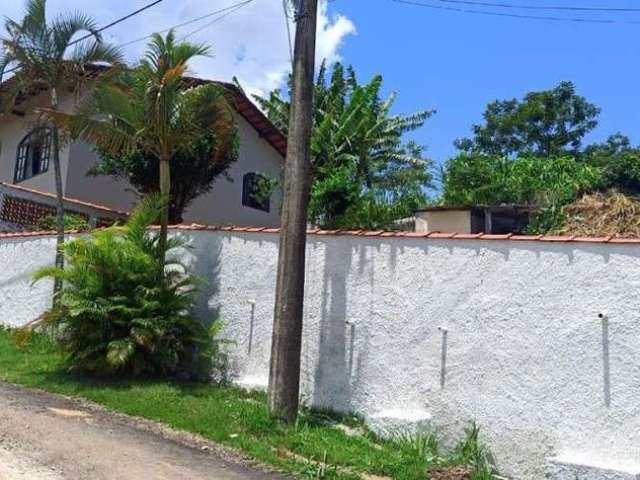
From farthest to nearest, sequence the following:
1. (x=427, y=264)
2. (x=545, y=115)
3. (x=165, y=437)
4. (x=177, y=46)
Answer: (x=545, y=115) < (x=177, y=46) < (x=427, y=264) < (x=165, y=437)

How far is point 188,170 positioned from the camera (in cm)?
1741

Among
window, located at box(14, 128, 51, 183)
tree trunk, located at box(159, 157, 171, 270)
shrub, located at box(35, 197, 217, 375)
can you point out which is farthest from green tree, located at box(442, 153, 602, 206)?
window, located at box(14, 128, 51, 183)

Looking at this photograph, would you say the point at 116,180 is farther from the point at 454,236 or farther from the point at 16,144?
the point at 454,236

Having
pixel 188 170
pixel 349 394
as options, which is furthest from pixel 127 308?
pixel 188 170

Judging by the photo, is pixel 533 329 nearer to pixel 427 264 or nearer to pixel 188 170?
pixel 427 264

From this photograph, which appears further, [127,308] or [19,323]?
[19,323]

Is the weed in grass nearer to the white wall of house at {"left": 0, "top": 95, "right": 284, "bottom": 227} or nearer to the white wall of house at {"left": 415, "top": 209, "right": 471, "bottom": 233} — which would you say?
the white wall of house at {"left": 415, "top": 209, "right": 471, "bottom": 233}

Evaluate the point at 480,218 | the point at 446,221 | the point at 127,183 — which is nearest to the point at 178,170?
the point at 127,183

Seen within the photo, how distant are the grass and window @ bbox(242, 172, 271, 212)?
13.7 meters

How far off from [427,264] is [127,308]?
415cm

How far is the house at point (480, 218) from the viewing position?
1535 centimetres

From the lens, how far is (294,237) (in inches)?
346

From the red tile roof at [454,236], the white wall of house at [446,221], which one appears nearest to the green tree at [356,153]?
the white wall of house at [446,221]

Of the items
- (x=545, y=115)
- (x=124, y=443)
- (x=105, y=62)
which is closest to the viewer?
(x=124, y=443)
